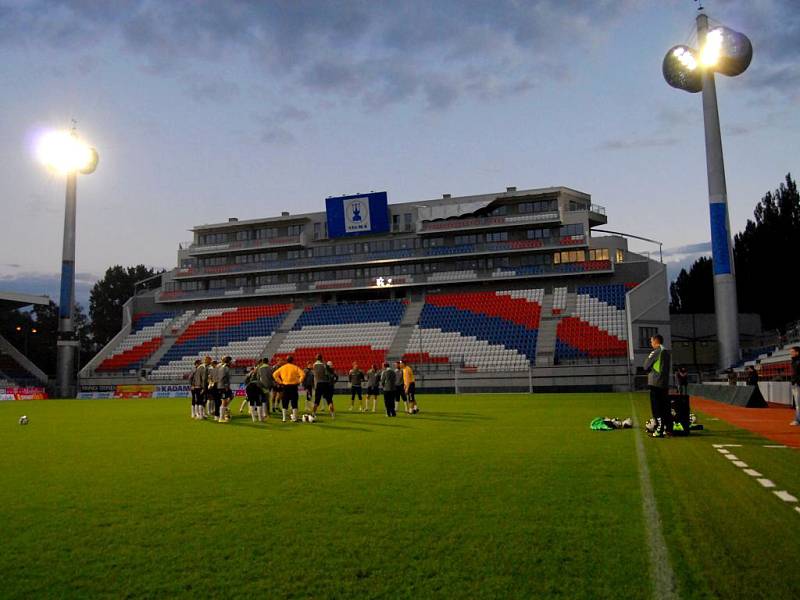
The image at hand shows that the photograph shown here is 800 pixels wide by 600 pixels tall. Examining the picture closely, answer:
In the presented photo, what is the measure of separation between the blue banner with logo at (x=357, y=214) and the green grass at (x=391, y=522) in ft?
168

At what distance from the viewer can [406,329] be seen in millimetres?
56000

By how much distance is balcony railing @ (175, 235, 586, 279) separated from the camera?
57469 millimetres

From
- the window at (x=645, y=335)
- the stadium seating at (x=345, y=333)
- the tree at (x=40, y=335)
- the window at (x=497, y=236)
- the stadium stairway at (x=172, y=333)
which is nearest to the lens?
the window at (x=645, y=335)

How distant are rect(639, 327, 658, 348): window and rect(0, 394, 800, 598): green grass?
3688 cm

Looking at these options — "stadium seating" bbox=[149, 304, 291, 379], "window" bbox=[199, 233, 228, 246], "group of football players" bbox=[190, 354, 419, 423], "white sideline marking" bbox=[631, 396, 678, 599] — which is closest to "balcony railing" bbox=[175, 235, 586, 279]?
"window" bbox=[199, 233, 228, 246]

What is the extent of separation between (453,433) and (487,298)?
42025mm

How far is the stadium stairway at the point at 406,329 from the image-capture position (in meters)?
53.1

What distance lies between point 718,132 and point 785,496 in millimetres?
44483

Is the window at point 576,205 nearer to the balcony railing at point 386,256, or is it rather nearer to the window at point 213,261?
the balcony railing at point 386,256

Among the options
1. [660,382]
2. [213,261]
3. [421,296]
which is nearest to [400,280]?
[421,296]

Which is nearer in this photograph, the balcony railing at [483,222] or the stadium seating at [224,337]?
the stadium seating at [224,337]

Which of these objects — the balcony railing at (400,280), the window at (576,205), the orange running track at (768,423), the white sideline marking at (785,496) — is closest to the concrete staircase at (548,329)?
the balcony railing at (400,280)

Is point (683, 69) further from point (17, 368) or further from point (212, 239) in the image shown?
point (17, 368)

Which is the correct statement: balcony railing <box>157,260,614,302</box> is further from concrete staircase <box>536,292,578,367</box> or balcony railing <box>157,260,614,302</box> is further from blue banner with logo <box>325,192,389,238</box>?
blue banner with logo <box>325,192,389,238</box>
